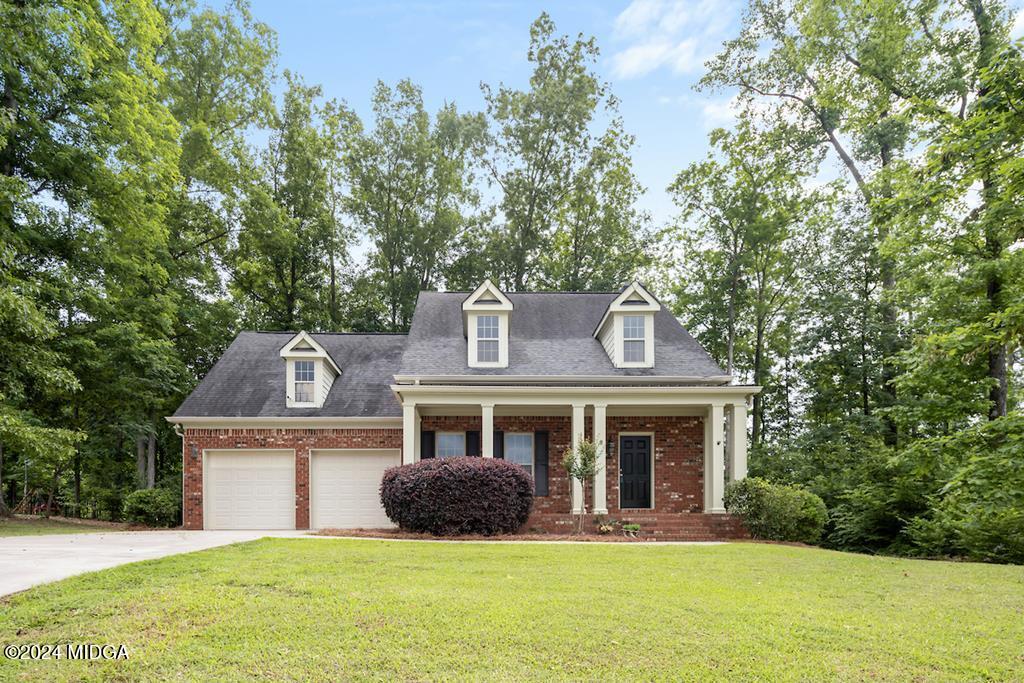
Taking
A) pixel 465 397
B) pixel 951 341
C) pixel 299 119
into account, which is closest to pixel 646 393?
pixel 465 397

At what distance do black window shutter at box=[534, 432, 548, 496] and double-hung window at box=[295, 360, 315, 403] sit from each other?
21.6ft

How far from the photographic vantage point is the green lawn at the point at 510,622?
436 cm

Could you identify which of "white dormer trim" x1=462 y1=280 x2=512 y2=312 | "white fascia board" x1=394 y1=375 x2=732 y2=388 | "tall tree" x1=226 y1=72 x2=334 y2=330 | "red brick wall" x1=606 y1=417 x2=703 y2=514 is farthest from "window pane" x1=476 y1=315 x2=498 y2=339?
"tall tree" x1=226 y1=72 x2=334 y2=330

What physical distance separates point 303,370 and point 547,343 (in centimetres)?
722

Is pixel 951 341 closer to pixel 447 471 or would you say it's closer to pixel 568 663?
pixel 568 663

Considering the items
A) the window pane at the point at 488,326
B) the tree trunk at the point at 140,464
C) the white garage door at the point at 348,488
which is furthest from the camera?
the tree trunk at the point at 140,464

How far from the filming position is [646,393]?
1547cm

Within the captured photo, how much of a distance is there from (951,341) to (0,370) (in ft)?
66.4

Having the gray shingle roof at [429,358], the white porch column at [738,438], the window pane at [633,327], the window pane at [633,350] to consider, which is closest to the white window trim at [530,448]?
the gray shingle roof at [429,358]

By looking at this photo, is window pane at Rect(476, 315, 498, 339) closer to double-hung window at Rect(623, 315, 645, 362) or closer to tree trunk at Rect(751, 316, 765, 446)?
double-hung window at Rect(623, 315, 645, 362)

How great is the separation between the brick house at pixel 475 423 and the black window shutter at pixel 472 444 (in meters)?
0.04

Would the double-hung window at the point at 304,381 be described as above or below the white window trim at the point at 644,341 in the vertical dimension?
below

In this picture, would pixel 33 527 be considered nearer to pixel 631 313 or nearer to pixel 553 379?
pixel 553 379

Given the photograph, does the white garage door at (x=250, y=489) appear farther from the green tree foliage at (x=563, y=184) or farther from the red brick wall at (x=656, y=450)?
the green tree foliage at (x=563, y=184)
